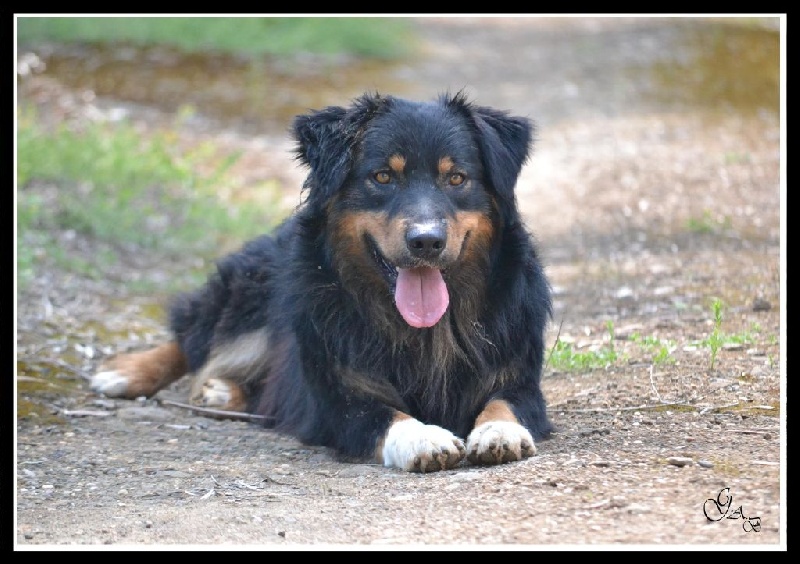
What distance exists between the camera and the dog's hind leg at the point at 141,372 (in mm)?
7348

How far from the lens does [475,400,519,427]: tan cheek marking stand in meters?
5.45

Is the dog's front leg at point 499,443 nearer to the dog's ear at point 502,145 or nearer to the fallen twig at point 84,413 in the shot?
the dog's ear at point 502,145

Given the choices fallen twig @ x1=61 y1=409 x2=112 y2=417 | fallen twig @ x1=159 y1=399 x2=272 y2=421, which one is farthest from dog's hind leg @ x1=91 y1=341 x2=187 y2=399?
fallen twig @ x1=159 y1=399 x2=272 y2=421

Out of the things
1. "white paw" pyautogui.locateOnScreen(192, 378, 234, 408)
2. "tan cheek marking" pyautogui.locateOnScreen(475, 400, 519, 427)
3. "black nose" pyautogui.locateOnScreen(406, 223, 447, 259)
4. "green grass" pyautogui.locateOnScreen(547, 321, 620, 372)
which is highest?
"black nose" pyautogui.locateOnScreen(406, 223, 447, 259)

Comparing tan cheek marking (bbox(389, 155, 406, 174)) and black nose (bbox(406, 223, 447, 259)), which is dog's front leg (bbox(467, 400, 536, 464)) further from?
tan cheek marking (bbox(389, 155, 406, 174))

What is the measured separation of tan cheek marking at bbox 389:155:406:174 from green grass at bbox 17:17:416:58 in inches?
534

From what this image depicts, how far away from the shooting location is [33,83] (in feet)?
50.5

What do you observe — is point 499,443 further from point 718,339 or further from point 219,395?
point 219,395

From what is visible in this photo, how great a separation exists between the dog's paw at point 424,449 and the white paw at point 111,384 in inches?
101

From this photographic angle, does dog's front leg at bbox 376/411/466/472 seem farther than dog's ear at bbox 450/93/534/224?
No

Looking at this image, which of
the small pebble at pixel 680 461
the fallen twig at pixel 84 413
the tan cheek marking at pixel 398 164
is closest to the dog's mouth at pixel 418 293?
the tan cheek marking at pixel 398 164

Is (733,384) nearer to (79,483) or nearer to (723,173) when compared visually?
(79,483)

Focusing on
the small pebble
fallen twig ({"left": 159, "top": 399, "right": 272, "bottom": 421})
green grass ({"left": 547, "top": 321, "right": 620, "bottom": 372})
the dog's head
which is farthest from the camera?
fallen twig ({"left": 159, "top": 399, "right": 272, "bottom": 421})

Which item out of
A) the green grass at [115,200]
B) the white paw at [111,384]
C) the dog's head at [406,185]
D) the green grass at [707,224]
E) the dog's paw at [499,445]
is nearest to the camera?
the dog's paw at [499,445]
